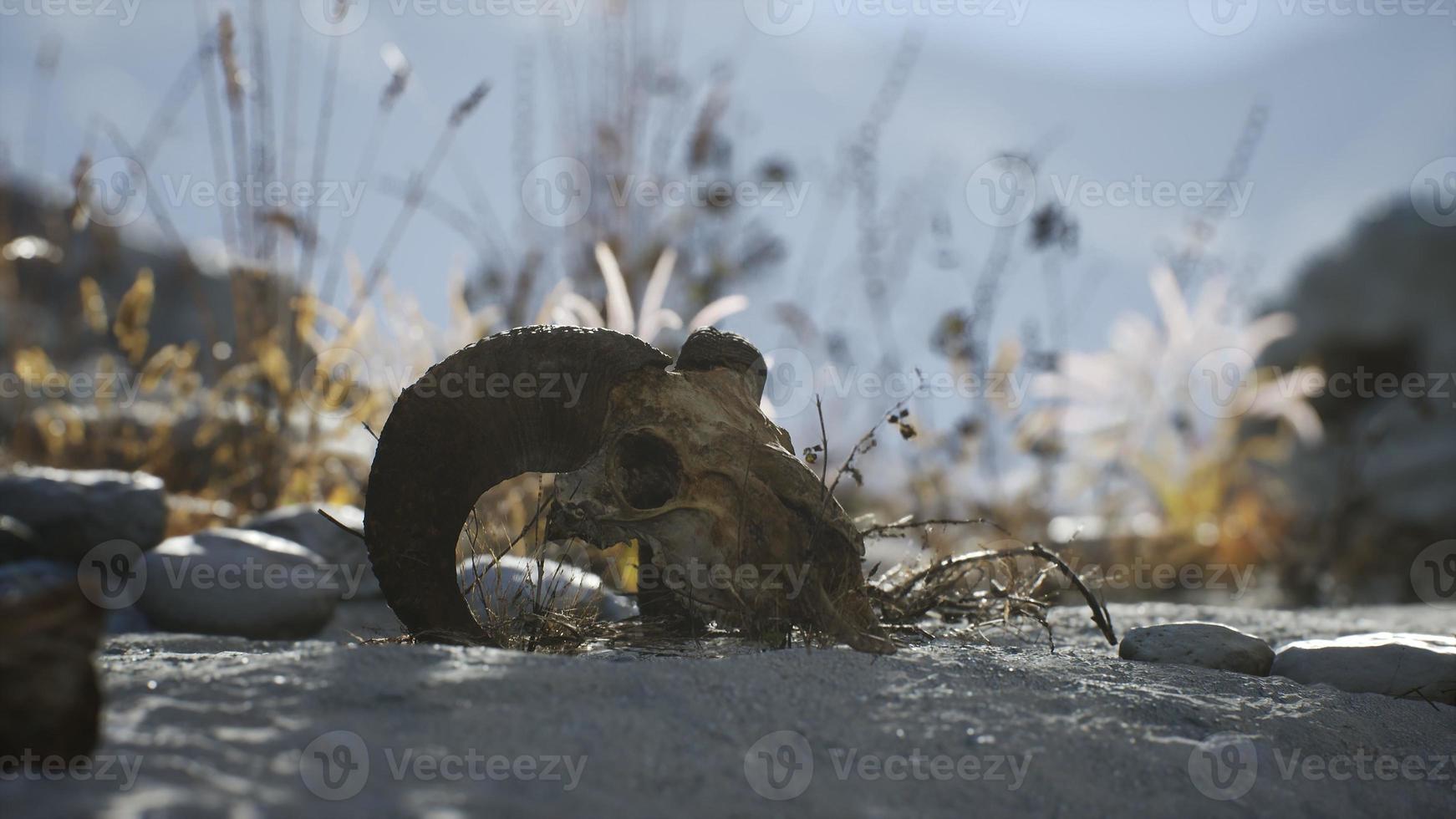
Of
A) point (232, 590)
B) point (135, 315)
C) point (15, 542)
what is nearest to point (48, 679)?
point (232, 590)

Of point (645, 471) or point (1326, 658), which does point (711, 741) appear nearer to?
point (645, 471)

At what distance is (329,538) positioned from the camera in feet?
13.9

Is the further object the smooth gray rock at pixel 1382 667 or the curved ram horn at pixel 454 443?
the smooth gray rock at pixel 1382 667

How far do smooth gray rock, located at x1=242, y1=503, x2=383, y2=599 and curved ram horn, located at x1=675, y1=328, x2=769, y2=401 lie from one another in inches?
79.7

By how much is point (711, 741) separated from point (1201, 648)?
5.54 feet

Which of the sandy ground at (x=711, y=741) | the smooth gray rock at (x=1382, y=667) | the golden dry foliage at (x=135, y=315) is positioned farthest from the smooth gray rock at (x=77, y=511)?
the smooth gray rock at (x=1382, y=667)

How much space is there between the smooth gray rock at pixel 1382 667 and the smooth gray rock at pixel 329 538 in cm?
329

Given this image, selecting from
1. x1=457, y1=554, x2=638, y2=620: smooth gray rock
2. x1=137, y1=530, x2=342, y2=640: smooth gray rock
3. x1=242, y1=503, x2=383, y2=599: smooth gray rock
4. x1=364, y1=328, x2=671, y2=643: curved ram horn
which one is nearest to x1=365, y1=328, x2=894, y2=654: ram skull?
x1=364, y1=328, x2=671, y2=643: curved ram horn

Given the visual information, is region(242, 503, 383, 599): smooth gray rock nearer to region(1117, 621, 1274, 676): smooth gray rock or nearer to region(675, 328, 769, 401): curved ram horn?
region(675, 328, 769, 401): curved ram horn

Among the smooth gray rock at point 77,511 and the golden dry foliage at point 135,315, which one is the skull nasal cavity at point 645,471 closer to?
the smooth gray rock at point 77,511

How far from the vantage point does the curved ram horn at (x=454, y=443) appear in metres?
2.45

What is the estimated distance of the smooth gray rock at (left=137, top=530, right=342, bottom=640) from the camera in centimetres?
341

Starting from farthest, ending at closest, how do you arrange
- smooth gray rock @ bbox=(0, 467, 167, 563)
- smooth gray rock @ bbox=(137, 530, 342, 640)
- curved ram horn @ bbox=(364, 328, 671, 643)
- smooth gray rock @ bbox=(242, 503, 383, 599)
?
1. smooth gray rock @ bbox=(242, 503, 383, 599)
2. smooth gray rock @ bbox=(0, 467, 167, 563)
3. smooth gray rock @ bbox=(137, 530, 342, 640)
4. curved ram horn @ bbox=(364, 328, 671, 643)

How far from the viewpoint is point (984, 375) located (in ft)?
18.2
